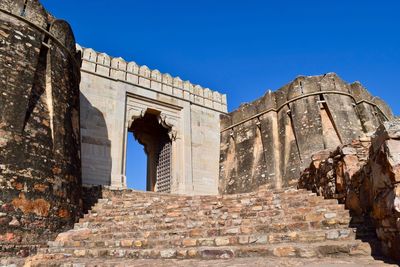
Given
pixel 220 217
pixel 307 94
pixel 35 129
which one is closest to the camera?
pixel 220 217

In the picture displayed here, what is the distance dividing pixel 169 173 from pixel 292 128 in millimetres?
5478

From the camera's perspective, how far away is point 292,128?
478 inches

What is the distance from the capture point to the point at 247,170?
13.2 m

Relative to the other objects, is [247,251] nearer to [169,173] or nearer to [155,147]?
[169,173]

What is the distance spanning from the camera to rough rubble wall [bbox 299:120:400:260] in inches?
97.1

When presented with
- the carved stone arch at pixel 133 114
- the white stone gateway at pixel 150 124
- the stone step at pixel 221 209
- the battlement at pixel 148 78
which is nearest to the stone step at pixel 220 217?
the stone step at pixel 221 209

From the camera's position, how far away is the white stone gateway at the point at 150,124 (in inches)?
434

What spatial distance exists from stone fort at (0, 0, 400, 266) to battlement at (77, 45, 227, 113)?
0.06m

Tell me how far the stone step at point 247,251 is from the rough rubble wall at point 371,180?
1.03ft

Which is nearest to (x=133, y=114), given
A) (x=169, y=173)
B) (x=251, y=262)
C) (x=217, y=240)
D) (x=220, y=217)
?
(x=169, y=173)

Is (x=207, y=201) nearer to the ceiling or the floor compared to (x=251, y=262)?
nearer to the ceiling

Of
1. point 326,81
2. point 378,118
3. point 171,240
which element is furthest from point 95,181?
point 378,118

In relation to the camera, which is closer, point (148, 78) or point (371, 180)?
point (371, 180)

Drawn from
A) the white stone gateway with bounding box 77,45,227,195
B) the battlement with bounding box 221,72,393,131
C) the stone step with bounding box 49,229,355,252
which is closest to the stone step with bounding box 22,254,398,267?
the stone step with bounding box 49,229,355,252
